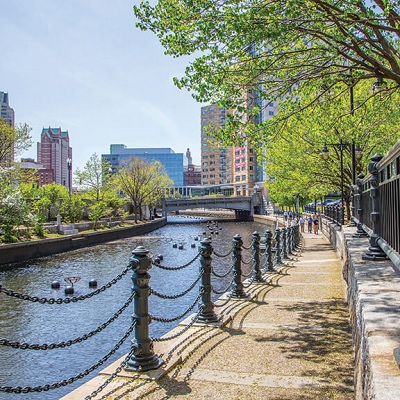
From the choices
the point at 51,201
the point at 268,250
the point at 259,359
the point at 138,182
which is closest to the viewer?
the point at 259,359

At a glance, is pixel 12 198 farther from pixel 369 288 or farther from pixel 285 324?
pixel 369 288

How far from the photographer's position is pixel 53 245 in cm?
3441

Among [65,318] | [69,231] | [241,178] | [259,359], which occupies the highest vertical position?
[241,178]

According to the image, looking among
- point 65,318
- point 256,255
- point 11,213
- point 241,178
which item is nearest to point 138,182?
point 11,213

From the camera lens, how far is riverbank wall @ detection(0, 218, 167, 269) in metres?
28.8

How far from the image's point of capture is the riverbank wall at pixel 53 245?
28812mm

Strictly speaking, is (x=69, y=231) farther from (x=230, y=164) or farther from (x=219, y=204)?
(x=230, y=164)

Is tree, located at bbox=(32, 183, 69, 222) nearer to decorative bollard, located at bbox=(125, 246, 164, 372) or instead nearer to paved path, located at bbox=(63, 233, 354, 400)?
paved path, located at bbox=(63, 233, 354, 400)

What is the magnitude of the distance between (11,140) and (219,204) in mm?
50665

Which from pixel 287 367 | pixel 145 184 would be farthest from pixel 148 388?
pixel 145 184

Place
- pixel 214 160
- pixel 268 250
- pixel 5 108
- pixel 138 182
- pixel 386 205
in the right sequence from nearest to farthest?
pixel 386 205
pixel 268 250
pixel 138 182
pixel 214 160
pixel 5 108

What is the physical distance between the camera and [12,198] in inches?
1272

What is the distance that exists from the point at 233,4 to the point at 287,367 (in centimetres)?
710

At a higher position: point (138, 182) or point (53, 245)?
point (138, 182)
